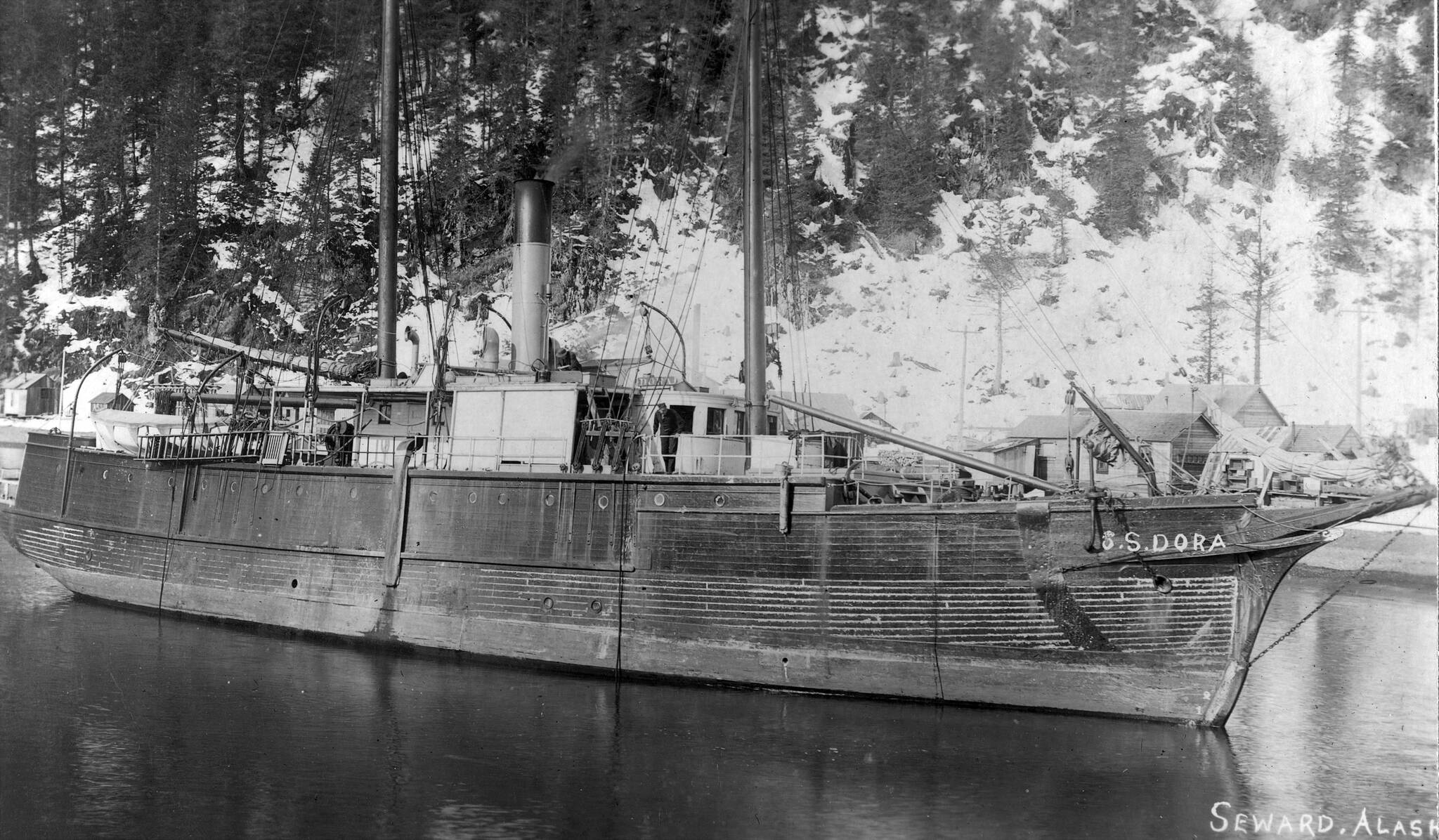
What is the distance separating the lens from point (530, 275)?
2078 centimetres

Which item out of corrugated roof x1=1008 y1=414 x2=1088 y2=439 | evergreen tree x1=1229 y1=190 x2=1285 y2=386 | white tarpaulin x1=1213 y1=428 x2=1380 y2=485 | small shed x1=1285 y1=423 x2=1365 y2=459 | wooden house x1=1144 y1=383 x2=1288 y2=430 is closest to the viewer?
white tarpaulin x1=1213 y1=428 x2=1380 y2=485

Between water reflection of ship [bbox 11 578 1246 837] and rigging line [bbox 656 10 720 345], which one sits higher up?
rigging line [bbox 656 10 720 345]

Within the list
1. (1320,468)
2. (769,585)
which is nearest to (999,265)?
(1320,468)

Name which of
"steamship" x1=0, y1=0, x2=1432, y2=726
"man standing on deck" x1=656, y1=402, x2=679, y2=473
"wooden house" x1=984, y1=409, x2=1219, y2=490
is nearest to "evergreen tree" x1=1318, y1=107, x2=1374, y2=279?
"wooden house" x1=984, y1=409, x2=1219, y2=490

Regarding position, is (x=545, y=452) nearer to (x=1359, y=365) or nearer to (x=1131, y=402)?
(x=1131, y=402)

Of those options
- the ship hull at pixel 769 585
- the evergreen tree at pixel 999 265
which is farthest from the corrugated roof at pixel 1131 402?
the ship hull at pixel 769 585

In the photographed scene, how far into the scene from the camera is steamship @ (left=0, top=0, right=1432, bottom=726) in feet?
48.1

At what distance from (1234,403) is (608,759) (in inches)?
1204

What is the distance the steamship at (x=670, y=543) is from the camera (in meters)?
14.7

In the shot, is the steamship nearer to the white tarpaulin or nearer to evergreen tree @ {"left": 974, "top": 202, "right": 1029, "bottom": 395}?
the white tarpaulin

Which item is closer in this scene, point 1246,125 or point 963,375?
point 963,375

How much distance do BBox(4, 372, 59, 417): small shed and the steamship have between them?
31.2 metres

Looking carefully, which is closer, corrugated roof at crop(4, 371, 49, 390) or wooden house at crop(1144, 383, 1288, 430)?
wooden house at crop(1144, 383, 1288, 430)

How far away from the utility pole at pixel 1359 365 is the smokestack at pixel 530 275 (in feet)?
102
